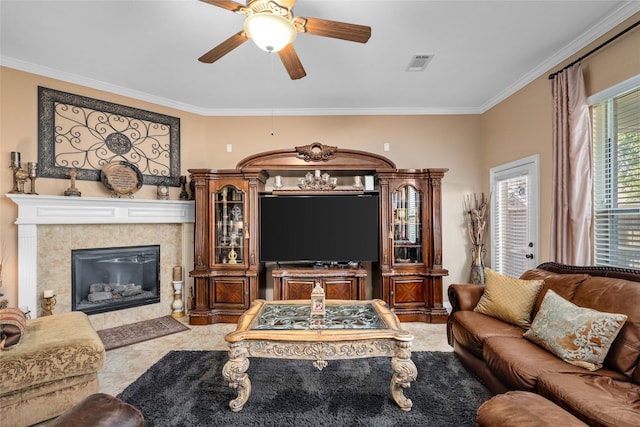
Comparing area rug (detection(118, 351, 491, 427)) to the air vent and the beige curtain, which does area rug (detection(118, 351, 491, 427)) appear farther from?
the air vent

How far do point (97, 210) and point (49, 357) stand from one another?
6.38 ft

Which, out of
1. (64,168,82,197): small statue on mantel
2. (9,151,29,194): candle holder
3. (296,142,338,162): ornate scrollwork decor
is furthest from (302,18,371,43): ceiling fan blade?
(9,151,29,194): candle holder

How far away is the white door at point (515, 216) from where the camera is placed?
3235 millimetres

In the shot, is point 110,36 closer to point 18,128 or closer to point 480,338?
point 18,128

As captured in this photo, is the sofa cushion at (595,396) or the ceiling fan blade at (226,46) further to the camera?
the ceiling fan blade at (226,46)

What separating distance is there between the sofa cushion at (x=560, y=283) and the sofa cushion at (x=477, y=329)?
10.4 inches

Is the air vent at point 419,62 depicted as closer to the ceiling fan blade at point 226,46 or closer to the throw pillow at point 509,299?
the ceiling fan blade at point 226,46

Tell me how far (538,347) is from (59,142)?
4908 mm

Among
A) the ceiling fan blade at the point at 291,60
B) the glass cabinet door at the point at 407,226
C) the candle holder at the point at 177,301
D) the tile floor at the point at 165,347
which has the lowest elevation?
the tile floor at the point at 165,347

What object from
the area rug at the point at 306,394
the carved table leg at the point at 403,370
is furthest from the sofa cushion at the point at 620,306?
the carved table leg at the point at 403,370

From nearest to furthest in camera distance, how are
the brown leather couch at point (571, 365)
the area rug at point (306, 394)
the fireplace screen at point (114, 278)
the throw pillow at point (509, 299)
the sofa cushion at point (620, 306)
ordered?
the brown leather couch at point (571, 365) < the sofa cushion at point (620, 306) < the area rug at point (306, 394) < the throw pillow at point (509, 299) < the fireplace screen at point (114, 278)

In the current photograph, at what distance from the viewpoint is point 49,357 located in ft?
6.22


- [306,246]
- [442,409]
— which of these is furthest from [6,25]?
[442,409]

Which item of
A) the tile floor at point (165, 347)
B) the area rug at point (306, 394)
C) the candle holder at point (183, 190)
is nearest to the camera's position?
the area rug at point (306, 394)
